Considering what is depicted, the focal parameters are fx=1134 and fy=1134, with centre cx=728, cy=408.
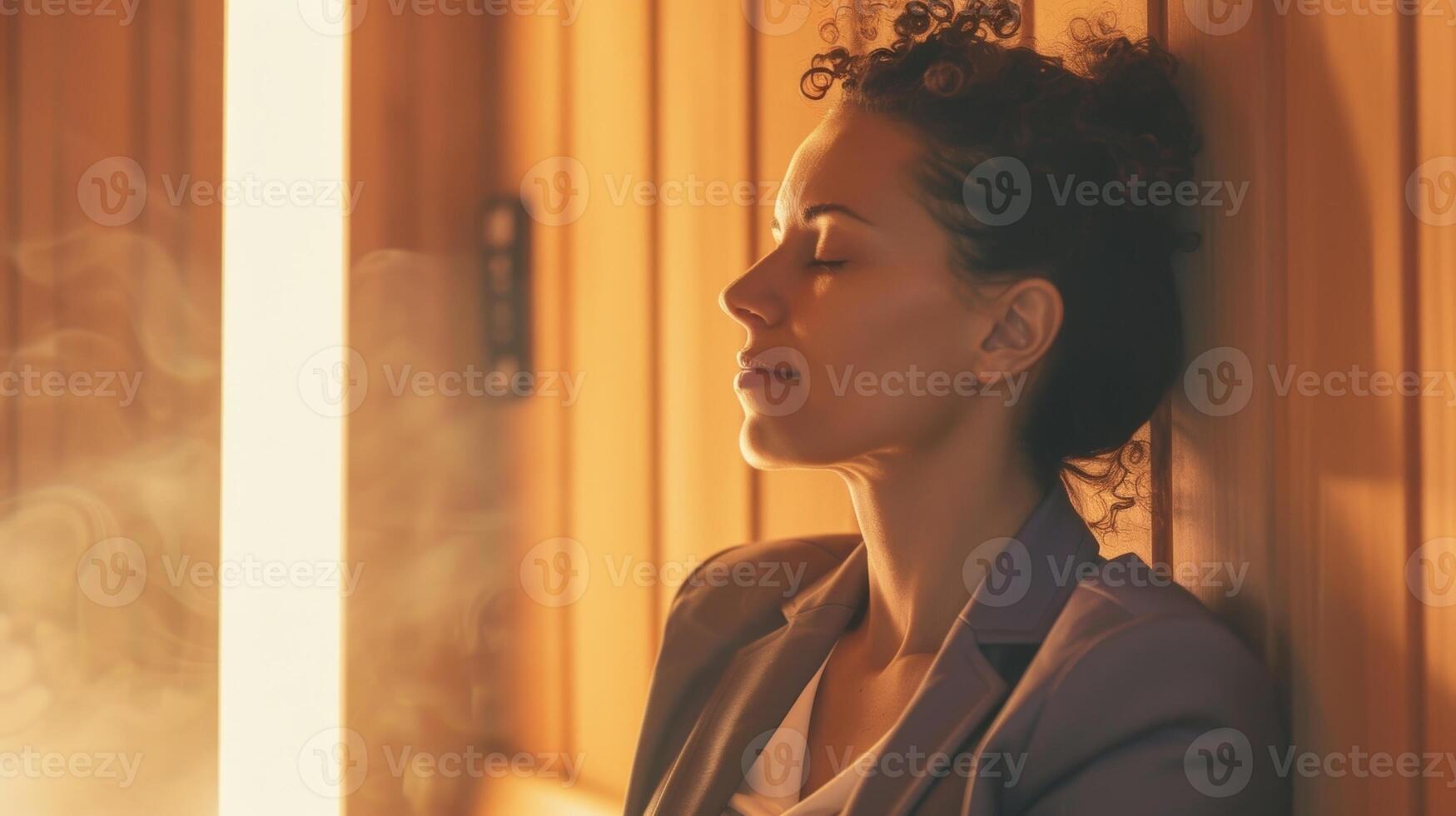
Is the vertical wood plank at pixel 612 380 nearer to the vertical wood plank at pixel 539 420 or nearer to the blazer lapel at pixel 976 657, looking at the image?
the vertical wood plank at pixel 539 420

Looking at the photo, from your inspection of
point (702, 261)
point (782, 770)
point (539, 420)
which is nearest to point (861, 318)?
point (782, 770)

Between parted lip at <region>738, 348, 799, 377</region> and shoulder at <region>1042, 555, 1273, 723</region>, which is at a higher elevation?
parted lip at <region>738, 348, 799, 377</region>

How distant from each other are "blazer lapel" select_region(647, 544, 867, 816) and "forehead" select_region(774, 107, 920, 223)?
1.16 feet

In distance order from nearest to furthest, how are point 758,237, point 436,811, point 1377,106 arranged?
point 1377,106
point 758,237
point 436,811

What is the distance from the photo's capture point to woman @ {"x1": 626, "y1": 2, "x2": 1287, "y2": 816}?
890 millimetres

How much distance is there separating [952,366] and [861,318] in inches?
3.4

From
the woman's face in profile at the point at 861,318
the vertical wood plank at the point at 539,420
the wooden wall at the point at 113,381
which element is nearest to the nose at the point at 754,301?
the woman's face in profile at the point at 861,318

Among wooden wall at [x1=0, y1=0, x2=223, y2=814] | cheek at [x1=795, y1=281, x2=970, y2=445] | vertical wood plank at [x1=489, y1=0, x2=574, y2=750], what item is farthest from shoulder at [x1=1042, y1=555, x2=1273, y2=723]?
wooden wall at [x1=0, y1=0, x2=223, y2=814]

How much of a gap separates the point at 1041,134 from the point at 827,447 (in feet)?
1.04

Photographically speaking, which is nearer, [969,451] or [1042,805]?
[1042,805]

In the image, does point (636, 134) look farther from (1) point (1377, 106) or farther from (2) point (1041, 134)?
(1) point (1377, 106)

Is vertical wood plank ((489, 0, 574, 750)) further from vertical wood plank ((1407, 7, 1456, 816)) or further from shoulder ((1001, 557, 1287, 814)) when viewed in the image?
vertical wood plank ((1407, 7, 1456, 816))

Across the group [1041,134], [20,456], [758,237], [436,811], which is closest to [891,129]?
[1041,134]

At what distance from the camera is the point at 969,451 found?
3.21ft
